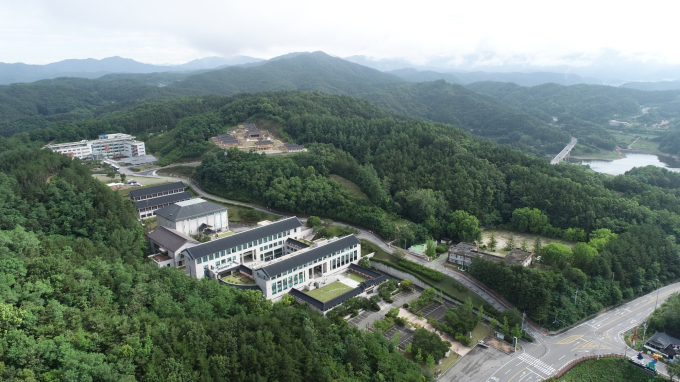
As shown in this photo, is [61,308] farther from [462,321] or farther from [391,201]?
[391,201]

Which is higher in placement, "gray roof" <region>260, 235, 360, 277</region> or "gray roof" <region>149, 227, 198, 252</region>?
"gray roof" <region>149, 227, 198, 252</region>

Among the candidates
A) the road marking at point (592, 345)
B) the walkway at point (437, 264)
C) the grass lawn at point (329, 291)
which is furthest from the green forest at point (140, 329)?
the road marking at point (592, 345)

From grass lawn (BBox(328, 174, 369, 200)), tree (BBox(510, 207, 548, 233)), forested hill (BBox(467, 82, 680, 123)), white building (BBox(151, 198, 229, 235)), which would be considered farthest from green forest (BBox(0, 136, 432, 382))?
forested hill (BBox(467, 82, 680, 123))

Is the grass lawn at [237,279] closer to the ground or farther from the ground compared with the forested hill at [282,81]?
Answer: closer to the ground

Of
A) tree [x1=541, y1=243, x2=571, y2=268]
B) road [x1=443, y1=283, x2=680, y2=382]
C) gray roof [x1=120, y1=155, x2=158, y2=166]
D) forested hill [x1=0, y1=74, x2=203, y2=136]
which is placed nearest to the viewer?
road [x1=443, y1=283, x2=680, y2=382]

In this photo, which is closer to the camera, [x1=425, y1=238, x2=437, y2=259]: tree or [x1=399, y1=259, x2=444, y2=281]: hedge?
[x1=399, y1=259, x2=444, y2=281]: hedge

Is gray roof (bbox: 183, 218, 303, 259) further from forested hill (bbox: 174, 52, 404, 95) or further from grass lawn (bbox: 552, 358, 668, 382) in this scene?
forested hill (bbox: 174, 52, 404, 95)

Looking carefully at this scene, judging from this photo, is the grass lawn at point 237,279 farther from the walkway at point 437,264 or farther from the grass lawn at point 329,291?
the walkway at point 437,264
